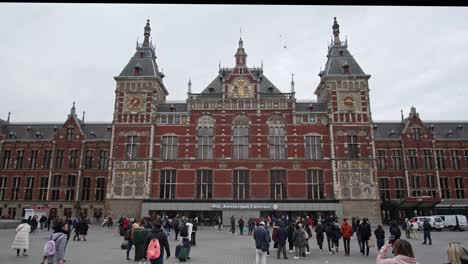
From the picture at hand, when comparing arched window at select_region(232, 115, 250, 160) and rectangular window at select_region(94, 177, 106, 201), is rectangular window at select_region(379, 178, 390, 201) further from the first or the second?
rectangular window at select_region(94, 177, 106, 201)

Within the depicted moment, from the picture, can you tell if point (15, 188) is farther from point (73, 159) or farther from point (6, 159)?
point (73, 159)

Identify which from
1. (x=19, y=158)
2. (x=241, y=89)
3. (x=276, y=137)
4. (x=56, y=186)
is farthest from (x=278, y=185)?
(x=19, y=158)

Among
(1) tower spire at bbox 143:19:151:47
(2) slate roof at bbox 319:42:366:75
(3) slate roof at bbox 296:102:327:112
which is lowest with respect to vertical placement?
(3) slate roof at bbox 296:102:327:112

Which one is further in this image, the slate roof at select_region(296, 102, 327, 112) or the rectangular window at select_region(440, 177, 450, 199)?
the rectangular window at select_region(440, 177, 450, 199)

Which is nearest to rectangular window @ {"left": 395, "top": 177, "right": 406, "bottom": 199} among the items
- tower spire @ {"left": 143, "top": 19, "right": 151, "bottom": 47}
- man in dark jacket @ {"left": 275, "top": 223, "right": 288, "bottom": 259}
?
man in dark jacket @ {"left": 275, "top": 223, "right": 288, "bottom": 259}

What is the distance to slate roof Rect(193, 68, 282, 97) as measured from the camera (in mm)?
44625

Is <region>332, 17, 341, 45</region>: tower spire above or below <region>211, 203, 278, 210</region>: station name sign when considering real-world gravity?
above

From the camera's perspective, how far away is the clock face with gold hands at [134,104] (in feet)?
143

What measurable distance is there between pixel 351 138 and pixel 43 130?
43354mm

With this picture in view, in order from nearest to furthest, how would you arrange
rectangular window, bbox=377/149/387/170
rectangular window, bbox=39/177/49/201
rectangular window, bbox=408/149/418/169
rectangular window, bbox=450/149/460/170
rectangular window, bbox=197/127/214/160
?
rectangular window, bbox=197/127/214/160
rectangular window, bbox=408/149/418/169
rectangular window, bbox=450/149/460/170
rectangular window, bbox=377/149/387/170
rectangular window, bbox=39/177/49/201

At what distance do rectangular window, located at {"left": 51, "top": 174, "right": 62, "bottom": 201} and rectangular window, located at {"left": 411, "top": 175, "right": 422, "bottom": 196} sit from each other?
151ft

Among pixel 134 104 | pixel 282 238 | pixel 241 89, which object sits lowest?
pixel 282 238

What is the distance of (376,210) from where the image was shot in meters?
39.7

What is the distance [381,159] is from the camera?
155 feet
